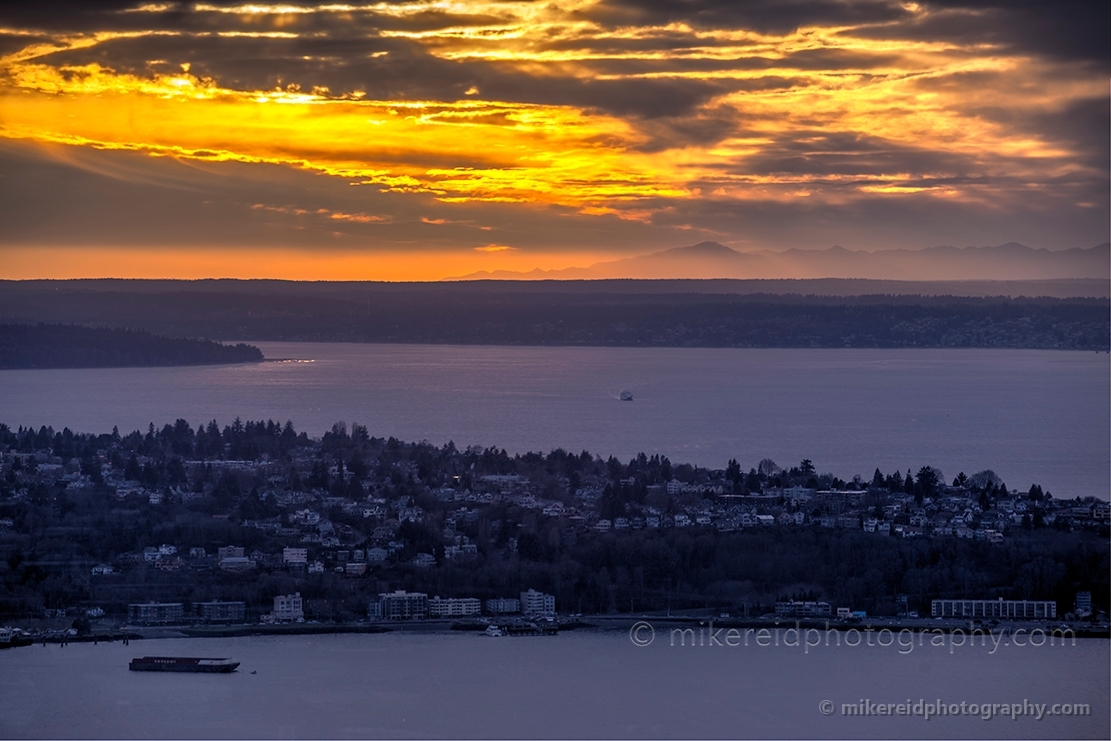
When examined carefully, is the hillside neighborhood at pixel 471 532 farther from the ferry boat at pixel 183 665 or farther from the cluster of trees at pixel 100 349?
the cluster of trees at pixel 100 349

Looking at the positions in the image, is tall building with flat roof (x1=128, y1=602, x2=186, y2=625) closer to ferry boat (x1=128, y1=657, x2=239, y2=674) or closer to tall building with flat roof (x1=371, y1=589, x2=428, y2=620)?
ferry boat (x1=128, y1=657, x2=239, y2=674)

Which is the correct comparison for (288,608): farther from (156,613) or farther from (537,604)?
(537,604)

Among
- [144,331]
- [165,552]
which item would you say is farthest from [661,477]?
[144,331]

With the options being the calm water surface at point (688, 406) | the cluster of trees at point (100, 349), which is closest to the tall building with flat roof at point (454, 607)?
the calm water surface at point (688, 406)

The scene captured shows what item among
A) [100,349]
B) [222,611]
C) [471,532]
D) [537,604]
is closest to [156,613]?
[222,611]

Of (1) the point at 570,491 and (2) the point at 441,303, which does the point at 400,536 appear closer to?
(1) the point at 570,491

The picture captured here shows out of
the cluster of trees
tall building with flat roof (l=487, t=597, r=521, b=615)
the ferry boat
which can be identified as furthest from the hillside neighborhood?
the cluster of trees

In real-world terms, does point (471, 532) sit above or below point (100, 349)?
below
